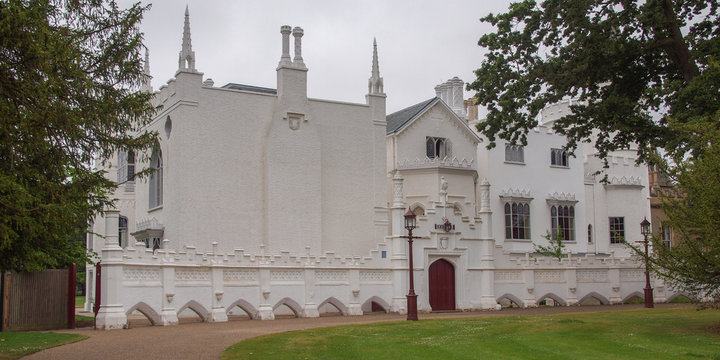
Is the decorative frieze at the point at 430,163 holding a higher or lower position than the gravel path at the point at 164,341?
higher

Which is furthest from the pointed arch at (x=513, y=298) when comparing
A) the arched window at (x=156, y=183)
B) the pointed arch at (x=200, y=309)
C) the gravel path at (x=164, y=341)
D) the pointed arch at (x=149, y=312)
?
the pointed arch at (x=149, y=312)

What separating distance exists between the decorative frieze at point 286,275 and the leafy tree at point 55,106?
12.1 m

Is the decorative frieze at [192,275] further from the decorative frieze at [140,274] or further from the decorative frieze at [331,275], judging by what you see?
the decorative frieze at [331,275]

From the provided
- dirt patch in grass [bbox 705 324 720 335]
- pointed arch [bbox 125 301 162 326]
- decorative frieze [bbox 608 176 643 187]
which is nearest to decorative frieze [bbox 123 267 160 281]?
pointed arch [bbox 125 301 162 326]

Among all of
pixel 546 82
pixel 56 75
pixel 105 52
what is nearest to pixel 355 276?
pixel 546 82

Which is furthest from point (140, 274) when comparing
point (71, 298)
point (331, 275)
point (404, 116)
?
point (404, 116)

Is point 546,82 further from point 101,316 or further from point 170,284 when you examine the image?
point 101,316

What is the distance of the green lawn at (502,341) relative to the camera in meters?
15.7

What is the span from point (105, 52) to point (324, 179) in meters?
21.0

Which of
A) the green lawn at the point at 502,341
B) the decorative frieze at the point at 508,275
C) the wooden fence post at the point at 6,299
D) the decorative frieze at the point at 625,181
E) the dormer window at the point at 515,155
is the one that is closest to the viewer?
the green lawn at the point at 502,341

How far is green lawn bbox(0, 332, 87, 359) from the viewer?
53.5ft

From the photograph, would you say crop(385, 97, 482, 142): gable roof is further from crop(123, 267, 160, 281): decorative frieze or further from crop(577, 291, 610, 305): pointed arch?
crop(123, 267, 160, 281): decorative frieze

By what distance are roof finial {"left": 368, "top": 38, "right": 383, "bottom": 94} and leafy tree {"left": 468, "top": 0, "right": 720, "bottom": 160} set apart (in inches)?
459

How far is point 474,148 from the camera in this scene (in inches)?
1757
